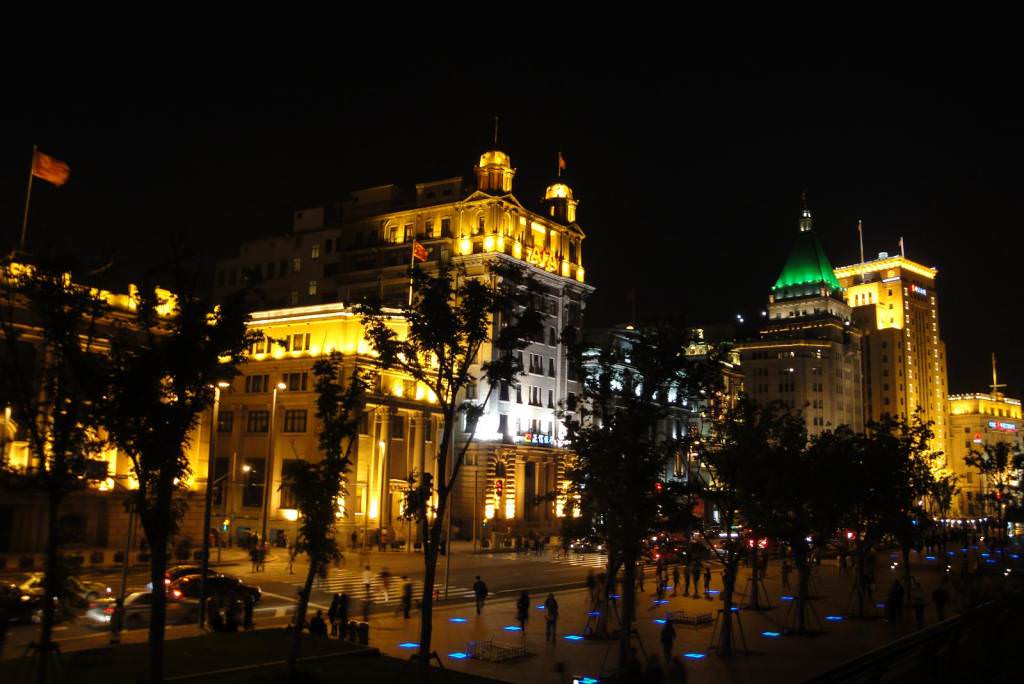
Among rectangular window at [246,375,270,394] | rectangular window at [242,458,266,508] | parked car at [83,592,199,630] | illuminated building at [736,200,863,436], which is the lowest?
parked car at [83,592,199,630]

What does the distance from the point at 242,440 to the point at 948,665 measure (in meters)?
65.4

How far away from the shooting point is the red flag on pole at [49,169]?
49250 mm

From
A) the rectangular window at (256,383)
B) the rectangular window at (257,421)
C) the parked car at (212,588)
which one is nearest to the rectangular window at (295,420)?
the rectangular window at (257,421)

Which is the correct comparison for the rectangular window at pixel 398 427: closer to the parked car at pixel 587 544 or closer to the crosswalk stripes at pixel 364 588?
the crosswalk stripes at pixel 364 588

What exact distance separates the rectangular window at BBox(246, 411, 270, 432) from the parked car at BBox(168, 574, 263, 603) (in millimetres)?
39572

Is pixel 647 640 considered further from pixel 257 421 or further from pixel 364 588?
pixel 257 421

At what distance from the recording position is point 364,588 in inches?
1863

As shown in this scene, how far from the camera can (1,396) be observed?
2067 centimetres

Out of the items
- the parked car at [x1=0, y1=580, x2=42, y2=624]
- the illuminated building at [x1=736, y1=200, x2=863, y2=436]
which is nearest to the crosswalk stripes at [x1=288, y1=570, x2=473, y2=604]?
the parked car at [x1=0, y1=580, x2=42, y2=624]

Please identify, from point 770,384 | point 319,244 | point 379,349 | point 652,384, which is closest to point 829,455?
point 652,384

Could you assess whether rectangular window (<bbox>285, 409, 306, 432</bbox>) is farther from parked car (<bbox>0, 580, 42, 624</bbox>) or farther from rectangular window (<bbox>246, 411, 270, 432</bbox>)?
parked car (<bbox>0, 580, 42, 624</bbox>)

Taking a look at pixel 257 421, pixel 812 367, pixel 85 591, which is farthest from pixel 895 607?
pixel 812 367

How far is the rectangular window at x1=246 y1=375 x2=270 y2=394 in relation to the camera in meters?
79.5

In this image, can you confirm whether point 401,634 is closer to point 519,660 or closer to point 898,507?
point 519,660
